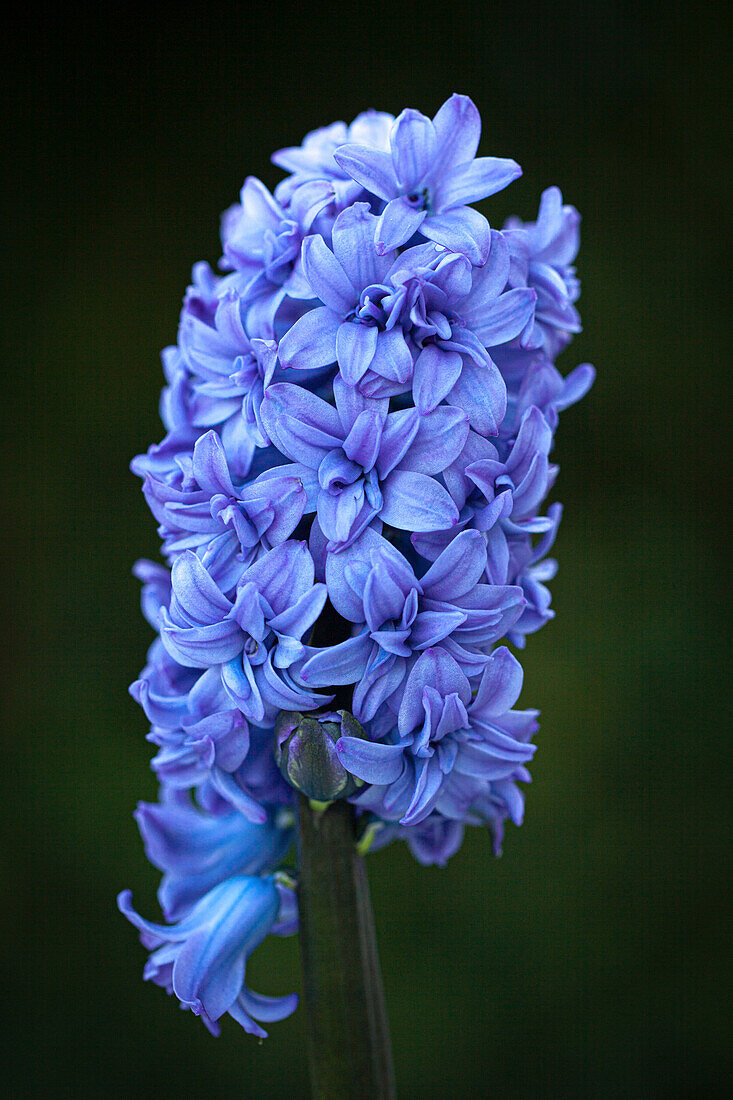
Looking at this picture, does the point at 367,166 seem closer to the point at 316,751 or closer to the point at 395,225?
the point at 395,225

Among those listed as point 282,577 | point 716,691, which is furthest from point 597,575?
point 282,577

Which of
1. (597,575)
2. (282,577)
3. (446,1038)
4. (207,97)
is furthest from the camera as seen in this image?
(207,97)

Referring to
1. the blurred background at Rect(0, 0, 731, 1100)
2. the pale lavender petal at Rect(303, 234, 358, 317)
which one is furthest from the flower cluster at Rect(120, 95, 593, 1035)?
the blurred background at Rect(0, 0, 731, 1100)

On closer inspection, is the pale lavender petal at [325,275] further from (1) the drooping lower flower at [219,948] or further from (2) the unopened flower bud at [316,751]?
(1) the drooping lower flower at [219,948]

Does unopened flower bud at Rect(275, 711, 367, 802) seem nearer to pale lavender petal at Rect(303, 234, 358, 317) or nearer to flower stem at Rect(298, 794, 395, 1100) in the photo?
flower stem at Rect(298, 794, 395, 1100)

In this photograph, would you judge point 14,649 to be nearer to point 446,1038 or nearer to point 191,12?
point 446,1038

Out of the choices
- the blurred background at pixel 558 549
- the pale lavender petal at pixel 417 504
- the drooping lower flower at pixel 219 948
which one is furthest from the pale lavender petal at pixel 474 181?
the blurred background at pixel 558 549
